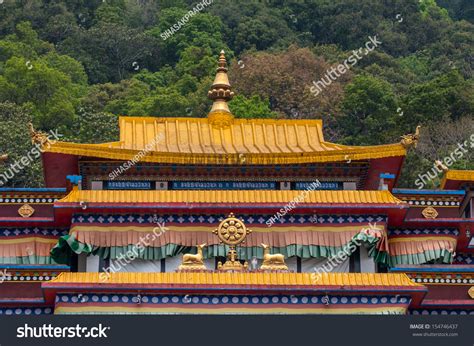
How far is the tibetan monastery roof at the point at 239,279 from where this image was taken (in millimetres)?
36469

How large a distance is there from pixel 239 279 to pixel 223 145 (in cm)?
694

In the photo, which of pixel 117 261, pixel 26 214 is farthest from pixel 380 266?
pixel 26 214

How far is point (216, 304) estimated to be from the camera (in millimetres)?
36469

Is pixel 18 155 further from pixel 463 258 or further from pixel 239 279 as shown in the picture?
pixel 239 279

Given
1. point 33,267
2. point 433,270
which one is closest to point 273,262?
point 433,270

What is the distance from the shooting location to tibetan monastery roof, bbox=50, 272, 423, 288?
36469 mm

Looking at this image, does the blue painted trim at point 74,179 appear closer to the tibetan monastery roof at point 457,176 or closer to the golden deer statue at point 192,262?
the golden deer statue at point 192,262

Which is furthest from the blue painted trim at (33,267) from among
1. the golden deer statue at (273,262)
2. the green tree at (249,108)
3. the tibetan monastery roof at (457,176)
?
the green tree at (249,108)

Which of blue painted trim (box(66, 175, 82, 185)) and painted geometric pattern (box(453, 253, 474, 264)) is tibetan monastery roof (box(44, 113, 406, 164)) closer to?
blue painted trim (box(66, 175, 82, 185))

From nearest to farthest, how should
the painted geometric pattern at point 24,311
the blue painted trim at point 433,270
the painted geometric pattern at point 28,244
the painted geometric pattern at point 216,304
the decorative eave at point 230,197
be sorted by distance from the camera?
1. the painted geometric pattern at point 216,304
2. the painted geometric pattern at point 24,311
3. the blue painted trim at point 433,270
4. the decorative eave at point 230,197
5. the painted geometric pattern at point 28,244

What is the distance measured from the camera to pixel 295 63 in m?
95.0

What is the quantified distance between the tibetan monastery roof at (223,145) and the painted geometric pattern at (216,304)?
580 cm

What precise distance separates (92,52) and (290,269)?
68.7 m
